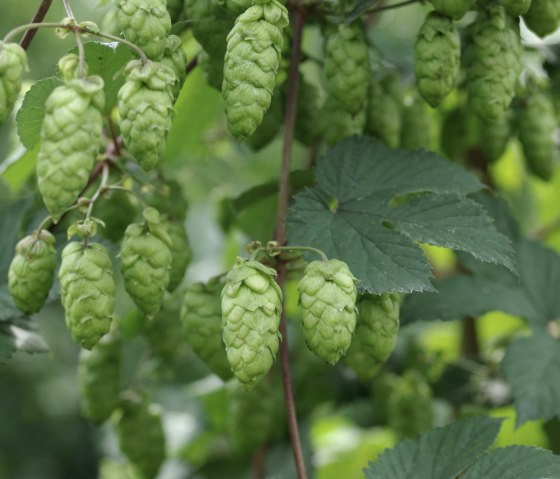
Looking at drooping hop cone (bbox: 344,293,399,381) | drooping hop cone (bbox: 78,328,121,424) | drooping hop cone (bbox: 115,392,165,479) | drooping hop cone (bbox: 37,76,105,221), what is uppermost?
drooping hop cone (bbox: 37,76,105,221)

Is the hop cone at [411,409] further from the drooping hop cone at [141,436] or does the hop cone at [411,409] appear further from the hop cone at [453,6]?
the hop cone at [453,6]

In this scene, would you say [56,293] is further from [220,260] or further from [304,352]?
[220,260]

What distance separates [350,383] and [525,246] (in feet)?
2.34

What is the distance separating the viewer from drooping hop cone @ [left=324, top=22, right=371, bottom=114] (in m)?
1.73

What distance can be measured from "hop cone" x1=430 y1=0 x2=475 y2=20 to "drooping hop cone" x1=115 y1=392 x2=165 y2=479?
1182 mm

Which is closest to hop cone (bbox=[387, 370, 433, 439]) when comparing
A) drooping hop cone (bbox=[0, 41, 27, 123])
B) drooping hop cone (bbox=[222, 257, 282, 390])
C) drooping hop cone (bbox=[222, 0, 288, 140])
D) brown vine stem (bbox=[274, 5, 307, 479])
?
brown vine stem (bbox=[274, 5, 307, 479])

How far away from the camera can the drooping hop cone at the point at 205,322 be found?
173 cm

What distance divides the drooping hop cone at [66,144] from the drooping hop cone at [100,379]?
2.87 feet

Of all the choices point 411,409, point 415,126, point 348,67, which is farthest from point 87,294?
point 411,409

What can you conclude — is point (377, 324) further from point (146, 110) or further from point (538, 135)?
point (538, 135)

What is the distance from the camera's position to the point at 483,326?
3555mm

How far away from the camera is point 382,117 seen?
1944 mm

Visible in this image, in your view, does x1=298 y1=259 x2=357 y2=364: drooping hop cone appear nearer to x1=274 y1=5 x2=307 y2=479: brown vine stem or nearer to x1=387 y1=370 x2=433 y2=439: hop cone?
x1=274 y1=5 x2=307 y2=479: brown vine stem

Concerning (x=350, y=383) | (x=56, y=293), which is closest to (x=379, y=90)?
(x=56, y=293)
